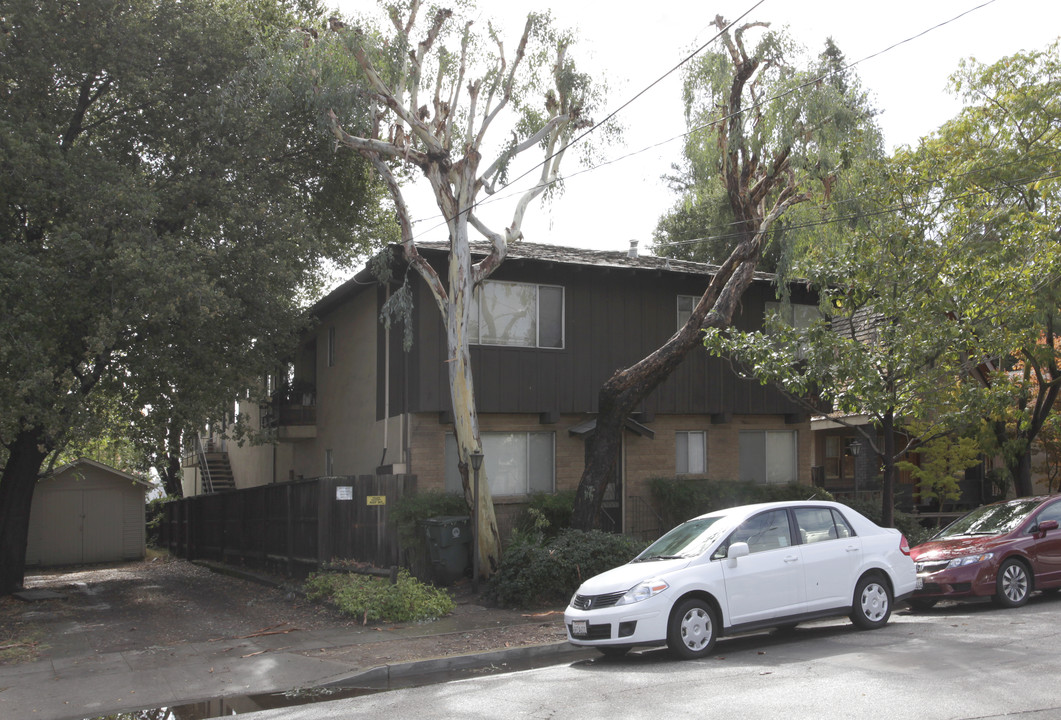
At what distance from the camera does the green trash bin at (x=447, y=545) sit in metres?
15.5

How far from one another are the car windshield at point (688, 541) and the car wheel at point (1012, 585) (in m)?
4.52

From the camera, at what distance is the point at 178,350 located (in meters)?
17.0

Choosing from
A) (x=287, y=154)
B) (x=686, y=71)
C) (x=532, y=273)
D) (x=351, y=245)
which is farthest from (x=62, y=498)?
(x=686, y=71)

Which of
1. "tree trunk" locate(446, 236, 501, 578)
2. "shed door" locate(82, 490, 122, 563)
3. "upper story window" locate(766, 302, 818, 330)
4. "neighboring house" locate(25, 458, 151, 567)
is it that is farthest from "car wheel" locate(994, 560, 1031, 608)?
"shed door" locate(82, 490, 122, 563)

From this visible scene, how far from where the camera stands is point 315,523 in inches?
671

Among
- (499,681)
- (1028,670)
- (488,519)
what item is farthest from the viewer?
(488,519)

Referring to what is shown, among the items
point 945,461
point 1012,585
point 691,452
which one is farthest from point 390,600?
point 945,461

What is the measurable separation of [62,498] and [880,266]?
977 inches

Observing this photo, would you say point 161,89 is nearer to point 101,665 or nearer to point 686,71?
point 686,71

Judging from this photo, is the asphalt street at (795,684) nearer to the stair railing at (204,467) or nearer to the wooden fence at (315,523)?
the wooden fence at (315,523)

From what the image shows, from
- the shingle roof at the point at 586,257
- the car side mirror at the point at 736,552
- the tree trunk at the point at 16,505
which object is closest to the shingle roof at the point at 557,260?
the shingle roof at the point at 586,257

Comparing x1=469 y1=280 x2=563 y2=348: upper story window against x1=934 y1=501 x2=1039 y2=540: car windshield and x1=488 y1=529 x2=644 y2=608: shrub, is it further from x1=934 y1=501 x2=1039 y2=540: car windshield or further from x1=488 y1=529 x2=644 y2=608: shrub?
x1=934 y1=501 x2=1039 y2=540: car windshield

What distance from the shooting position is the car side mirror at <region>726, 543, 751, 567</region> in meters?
9.95

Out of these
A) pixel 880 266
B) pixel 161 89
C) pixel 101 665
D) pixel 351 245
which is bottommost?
A: pixel 101 665
